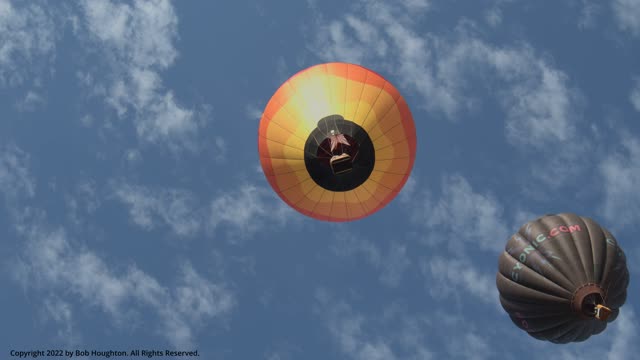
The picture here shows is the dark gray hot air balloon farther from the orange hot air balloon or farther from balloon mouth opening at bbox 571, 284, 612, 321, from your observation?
the orange hot air balloon

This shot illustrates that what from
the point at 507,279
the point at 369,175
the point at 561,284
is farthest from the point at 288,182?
the point at 561,284

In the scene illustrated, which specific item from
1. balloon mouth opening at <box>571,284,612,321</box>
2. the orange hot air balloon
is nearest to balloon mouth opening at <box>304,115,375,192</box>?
the orange hot air balloon

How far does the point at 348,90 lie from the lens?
75.1ft

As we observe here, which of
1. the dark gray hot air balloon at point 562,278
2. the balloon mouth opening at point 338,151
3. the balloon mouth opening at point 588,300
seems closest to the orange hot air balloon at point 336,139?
the balloon mouth opening at point 338,151

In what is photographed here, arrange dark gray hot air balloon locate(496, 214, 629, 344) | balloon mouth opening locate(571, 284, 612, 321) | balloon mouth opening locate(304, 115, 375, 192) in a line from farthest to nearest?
balloon mouth opening locate(304, 115, 375, 192), dark gray hot air balloon locate(496, 214, 629, 344), balloon mouth opening locate(571, 284, 612, 321)

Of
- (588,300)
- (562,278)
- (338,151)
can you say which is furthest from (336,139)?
(588,300)

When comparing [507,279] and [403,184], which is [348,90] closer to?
[403,184]

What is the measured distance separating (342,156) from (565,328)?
34.2 feet

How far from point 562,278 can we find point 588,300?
3.65 feet

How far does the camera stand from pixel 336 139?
22328 mm

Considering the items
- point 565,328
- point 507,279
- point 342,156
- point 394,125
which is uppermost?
point 394,125

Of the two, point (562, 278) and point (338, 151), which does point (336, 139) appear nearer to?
point (338, 151)

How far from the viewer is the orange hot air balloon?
2258cm

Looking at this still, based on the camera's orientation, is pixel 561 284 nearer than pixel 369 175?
Yes
